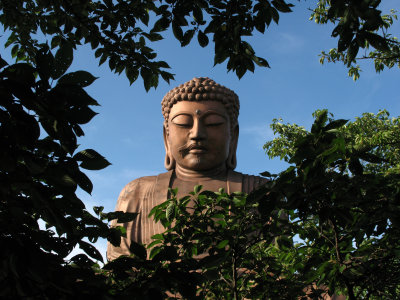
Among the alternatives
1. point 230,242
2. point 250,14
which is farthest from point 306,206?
point 250,14

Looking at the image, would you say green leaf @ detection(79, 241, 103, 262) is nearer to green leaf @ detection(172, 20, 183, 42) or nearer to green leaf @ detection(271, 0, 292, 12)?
green leaf @ detection(172, 20, 183, 42)

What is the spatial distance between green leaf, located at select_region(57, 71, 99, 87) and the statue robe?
3990mm

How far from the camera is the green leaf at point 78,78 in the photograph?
5.63 ft

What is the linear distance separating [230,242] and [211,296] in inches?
32.1

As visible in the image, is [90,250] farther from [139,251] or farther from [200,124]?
[200,124]

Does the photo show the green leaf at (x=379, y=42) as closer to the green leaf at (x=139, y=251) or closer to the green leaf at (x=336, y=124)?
the green leaf at (x=336, y=124)

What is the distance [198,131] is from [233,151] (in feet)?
2.75

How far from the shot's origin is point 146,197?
5879 mm

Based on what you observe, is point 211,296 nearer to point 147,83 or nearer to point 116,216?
point 116,216

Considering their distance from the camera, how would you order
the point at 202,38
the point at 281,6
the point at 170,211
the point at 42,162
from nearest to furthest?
1. the point at 42,162
2. the point at 170,211
3. the point at 281,6
4. the point at 202,38


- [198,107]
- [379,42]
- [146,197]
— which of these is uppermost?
[198,107]

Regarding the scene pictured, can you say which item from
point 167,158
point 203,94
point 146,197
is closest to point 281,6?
point 203,94

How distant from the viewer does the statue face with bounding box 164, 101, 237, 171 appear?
233 inches

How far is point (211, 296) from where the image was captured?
3.26 m
